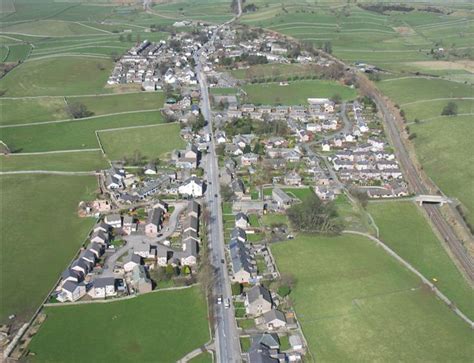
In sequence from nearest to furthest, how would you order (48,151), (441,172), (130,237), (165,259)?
(165,259)
(130,237)
(441,172)
(48,151)

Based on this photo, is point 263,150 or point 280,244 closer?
point 280,244

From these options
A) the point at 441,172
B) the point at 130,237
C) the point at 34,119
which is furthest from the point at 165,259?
the point at 34,119

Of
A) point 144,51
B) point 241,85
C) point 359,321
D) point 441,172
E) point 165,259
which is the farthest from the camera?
point 144,51

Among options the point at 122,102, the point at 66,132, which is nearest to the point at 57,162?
the point at 66,132

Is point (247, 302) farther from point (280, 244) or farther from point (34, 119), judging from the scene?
point (34, 119)

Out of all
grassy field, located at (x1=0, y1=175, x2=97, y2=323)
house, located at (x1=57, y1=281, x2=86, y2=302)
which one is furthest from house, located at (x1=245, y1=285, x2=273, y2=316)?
grassy field, located at (x1=0, y1=175, x2=97, y2=323)

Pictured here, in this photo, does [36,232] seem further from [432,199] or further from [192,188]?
[432,199]
